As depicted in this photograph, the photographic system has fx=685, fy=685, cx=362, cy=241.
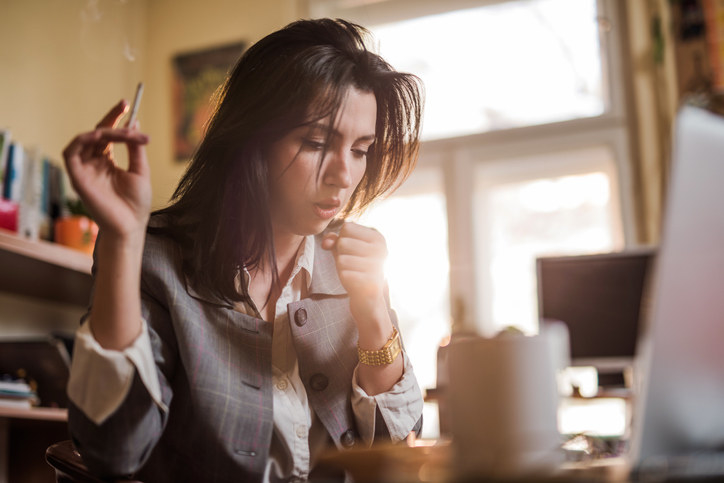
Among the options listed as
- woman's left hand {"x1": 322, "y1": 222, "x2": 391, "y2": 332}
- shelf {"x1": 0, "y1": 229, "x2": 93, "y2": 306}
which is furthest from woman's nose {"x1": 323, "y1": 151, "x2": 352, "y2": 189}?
shelf {"x1": 0, "y1": 229, "x2": 93, "y2": 306}

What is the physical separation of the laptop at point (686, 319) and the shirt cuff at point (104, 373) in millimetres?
519

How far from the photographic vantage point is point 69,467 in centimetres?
88

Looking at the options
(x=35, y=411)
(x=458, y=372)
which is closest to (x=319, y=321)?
(x=458, y=372)

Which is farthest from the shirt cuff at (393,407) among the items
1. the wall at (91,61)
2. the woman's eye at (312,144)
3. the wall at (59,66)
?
the wall at (59,66)

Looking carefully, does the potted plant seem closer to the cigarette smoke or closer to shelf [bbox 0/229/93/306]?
shelf [bbox 0/229/93/306]

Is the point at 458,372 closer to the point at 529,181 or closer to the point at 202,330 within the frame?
the point at 202,330

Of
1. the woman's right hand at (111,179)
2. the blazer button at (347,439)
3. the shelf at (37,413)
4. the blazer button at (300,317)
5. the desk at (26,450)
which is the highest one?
the woman's right hand at (111,179)

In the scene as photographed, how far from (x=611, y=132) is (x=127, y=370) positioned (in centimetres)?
267

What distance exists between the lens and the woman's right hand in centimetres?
71

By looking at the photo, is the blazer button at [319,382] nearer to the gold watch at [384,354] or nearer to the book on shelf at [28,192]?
the gold watch at [384,354]

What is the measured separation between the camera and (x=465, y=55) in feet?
10.8

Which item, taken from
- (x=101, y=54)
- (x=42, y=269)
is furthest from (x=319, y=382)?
(x=101, y=54)

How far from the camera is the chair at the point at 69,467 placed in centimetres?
86

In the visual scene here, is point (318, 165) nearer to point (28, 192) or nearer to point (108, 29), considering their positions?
point (28, 192)
